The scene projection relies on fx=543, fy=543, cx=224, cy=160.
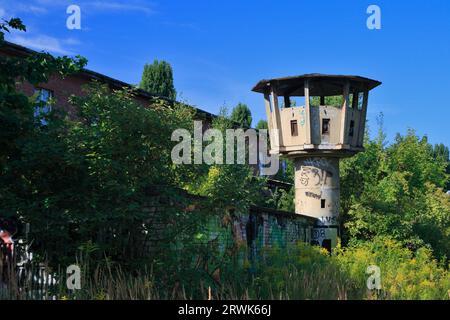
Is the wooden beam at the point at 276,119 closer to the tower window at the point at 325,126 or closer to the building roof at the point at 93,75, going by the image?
the tower window at the point at 325,126


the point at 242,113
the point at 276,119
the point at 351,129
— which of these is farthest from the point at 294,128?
the point at 242,113

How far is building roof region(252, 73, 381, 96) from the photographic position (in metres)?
22.0

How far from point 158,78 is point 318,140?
99.9ft

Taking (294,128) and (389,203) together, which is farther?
(389,203)

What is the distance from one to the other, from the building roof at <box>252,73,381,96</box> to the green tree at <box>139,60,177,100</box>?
26.8 m

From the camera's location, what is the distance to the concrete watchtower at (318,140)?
21.6 meters

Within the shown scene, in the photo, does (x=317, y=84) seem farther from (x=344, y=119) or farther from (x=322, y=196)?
(x=322, y=196)

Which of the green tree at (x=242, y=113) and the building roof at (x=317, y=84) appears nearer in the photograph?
the building roof at (x=317, y=84)

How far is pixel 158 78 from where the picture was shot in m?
49.6

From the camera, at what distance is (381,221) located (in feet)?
76.5

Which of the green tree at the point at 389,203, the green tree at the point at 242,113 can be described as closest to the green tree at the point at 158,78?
the green tree at the point at 242,113

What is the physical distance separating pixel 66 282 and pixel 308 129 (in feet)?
46.2
